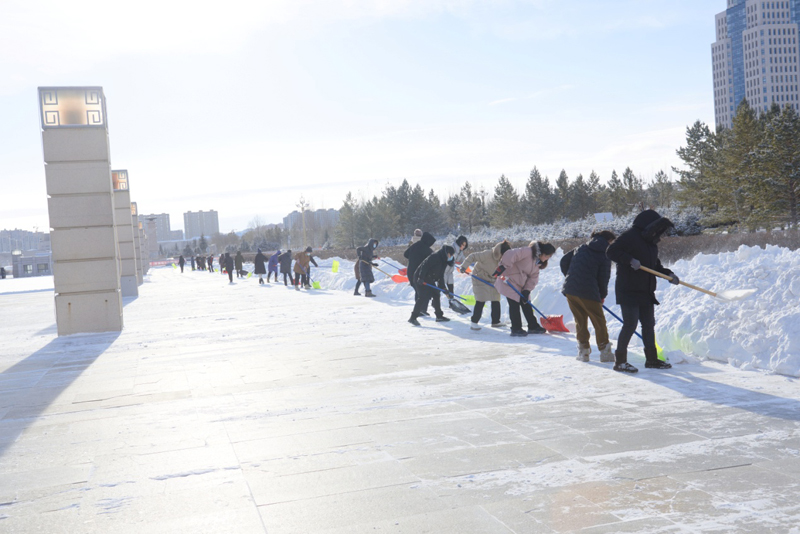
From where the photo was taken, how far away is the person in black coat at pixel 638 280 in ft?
22.9

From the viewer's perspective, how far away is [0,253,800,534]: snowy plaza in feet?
11.7

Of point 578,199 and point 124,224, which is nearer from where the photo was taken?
point 124,224

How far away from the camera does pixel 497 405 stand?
19.3 ft

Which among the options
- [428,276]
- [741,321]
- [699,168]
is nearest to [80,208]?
[428,276]

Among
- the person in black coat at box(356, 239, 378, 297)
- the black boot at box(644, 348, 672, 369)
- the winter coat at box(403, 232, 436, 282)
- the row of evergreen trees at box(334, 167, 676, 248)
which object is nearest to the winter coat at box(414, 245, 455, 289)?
the winter coat at box(403, 232, 436, 282)

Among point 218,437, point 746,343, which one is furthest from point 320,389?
point 746,343

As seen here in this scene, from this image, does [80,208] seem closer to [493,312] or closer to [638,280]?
[493,312]

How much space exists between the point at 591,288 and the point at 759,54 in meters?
183

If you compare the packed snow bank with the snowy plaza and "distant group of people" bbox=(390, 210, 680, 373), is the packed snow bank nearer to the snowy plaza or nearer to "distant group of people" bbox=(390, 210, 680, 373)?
the snowy plaza

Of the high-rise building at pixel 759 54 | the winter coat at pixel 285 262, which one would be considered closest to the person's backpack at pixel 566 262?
the winter coat at pixel 285 262

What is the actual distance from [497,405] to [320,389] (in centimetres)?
190

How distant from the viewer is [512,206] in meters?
80.2

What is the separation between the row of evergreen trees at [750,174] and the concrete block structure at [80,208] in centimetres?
3681

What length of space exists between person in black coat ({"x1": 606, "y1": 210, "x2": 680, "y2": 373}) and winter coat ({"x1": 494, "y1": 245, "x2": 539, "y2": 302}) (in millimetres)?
2899
